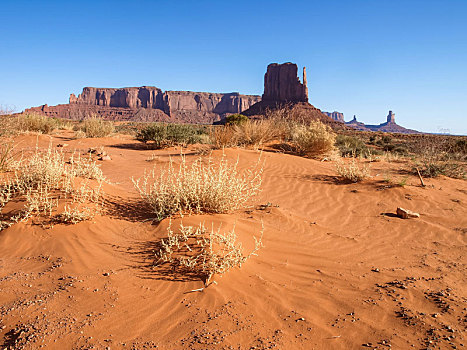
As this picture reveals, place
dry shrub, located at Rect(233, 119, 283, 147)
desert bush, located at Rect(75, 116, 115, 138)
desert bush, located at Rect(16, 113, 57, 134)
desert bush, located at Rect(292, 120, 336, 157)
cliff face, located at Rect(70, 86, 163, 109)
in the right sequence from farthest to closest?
cliff face, located at Rect(70, 86, 163, 109)
desert bush, located at Rect(75, 116, 115, 138)
desert bush, located at Rect(16, 113, 57, 134)
dry shrub, located at Rect(233, 119, 283, 147)
desert bush, located at Rect(292, 120, 336, 157)

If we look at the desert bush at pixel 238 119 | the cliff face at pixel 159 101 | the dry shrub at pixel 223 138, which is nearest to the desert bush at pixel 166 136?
the dry shrub at pixel 223 138

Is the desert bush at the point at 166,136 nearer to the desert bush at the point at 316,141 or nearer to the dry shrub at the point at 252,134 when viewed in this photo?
the dry shrub at the point at 252,134

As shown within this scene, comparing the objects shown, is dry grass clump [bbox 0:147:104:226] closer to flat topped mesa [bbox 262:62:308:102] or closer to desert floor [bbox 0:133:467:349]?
desert floor [bbox 0:133:467:349]

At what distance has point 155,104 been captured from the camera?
123 metres

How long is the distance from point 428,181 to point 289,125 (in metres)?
7.83

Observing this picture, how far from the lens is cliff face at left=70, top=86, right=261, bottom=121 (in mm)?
119375

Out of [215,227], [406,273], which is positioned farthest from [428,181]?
[215,227]

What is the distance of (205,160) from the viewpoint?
8.56 meters

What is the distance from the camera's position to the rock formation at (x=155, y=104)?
110 meters

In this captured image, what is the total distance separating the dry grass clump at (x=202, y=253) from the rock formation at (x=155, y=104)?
107 m

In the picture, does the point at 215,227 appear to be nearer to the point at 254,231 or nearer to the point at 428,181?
the point at 254,231

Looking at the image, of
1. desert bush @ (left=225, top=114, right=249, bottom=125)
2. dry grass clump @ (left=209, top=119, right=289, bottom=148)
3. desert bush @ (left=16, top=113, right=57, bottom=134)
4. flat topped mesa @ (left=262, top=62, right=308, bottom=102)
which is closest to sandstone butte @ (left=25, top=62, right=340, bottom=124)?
flat topped mesa @ (left=262, top=62, right=308, bottom=102)

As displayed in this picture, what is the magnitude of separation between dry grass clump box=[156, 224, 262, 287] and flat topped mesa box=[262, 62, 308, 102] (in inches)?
3245

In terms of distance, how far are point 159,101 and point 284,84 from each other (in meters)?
58.8
